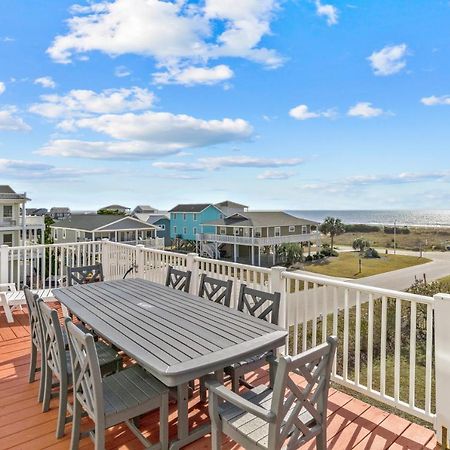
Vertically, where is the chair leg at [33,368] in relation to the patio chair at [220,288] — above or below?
below

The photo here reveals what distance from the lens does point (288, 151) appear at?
48.7m

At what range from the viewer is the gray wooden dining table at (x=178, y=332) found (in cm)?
196

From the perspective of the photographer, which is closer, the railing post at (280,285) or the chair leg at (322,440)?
the chair leg at (322,440)

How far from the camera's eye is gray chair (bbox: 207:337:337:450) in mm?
1580

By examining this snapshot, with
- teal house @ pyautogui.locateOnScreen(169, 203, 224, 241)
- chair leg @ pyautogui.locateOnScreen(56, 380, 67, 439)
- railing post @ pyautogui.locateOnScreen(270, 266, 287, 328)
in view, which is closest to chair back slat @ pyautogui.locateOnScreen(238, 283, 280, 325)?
railing post @ pyautogui.locateOnScreen(270, 266, 287, 328)

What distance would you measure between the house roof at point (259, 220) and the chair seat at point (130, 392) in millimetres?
26756

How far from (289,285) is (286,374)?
1.90 metres

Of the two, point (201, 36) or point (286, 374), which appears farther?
point (201, 36)

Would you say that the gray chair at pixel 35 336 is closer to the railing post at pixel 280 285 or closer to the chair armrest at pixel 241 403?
the chair armrest at pixel 241 403

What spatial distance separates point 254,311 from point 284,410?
1388 millimetres

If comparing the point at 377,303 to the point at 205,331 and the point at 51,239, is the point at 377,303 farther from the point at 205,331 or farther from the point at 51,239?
the point at 51,239

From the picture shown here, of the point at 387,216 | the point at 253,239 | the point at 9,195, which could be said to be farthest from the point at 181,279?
the point at 387,216

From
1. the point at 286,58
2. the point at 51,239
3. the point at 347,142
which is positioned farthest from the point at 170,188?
the point at 286,58

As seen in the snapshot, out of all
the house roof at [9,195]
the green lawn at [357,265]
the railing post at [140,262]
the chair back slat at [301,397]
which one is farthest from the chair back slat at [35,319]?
the green lawn at [357,265]
